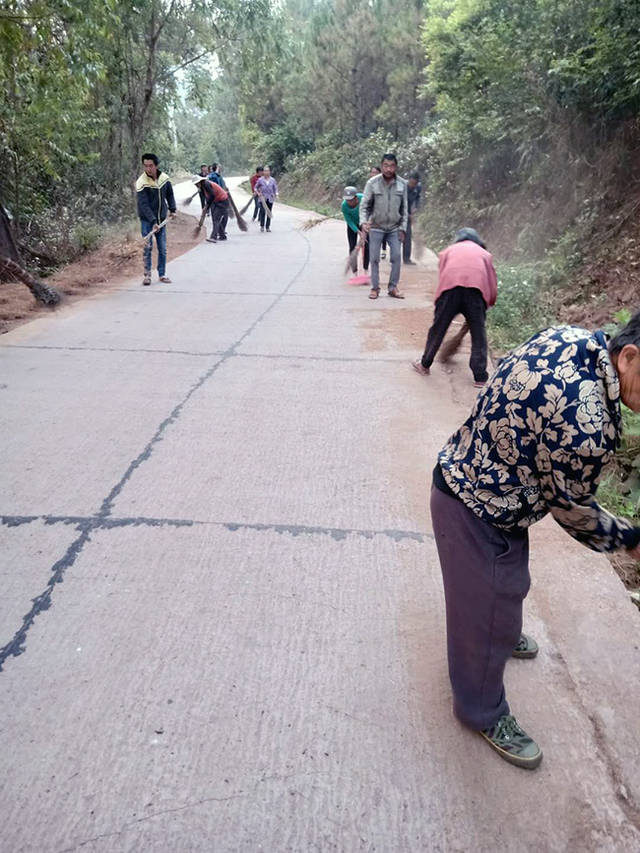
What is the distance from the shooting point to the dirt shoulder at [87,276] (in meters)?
8.12

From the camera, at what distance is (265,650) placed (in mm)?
2535

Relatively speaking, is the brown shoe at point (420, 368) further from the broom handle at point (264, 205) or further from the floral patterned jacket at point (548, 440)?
the broom handle at point (264, 205)

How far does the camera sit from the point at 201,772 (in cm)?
204

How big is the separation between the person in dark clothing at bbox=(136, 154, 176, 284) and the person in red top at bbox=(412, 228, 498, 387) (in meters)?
5.37

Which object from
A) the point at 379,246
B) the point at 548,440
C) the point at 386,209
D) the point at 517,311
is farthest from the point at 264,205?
the point at 548,440

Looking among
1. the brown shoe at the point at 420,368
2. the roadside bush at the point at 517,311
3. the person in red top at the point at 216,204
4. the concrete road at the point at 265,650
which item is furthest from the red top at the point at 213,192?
the concrete road at the point at 265,650

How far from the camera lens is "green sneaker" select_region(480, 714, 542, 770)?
2.06m

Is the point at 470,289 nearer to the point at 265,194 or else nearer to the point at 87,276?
the point at 87,276

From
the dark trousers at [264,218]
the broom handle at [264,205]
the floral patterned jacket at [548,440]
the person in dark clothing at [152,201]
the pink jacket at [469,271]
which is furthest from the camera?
the dark trousers at [264,218]

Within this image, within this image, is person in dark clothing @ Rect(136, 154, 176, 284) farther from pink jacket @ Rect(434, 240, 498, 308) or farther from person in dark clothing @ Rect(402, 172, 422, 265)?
pink jacket @ Rect(434, 240, 498, 308)

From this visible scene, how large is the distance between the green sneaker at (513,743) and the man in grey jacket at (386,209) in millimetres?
6969

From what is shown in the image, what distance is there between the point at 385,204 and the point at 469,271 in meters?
3.41

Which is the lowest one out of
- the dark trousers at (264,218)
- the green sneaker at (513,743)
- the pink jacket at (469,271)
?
the dark trousers at (264,218)

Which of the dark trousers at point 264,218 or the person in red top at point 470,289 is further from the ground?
the person in red top at point 470,289
